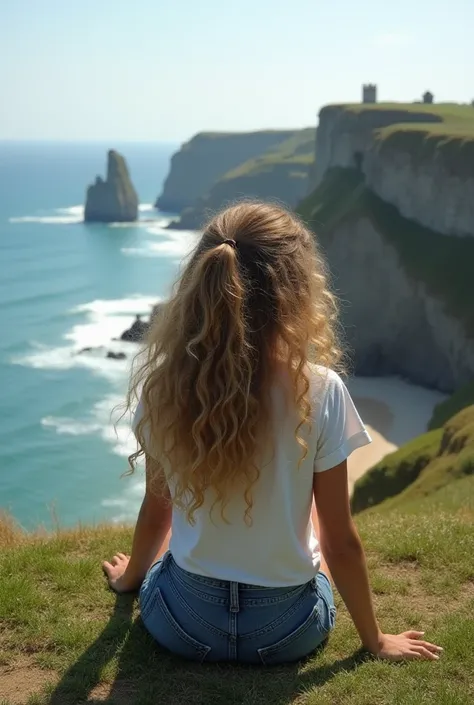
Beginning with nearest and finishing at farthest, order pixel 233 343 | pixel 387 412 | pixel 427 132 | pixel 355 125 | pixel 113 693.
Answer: pixel 233 343
pixel 113 693
pixel 387 412
pixel 427 132
pixel 355 125

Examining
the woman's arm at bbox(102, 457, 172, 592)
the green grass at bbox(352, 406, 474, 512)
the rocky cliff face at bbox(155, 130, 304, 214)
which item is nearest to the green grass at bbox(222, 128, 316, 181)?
the rocky cliff face at bbox(155, 130, 304, 214)

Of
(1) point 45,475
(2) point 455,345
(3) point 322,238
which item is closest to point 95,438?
(1) point 45,475

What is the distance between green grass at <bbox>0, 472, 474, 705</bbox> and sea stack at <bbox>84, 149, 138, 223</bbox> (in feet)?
424

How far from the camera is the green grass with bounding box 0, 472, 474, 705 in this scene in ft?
13.6

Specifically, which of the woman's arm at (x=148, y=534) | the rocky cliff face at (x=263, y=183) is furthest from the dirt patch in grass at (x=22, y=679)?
the rocky cliff face at (x=263, y=183)

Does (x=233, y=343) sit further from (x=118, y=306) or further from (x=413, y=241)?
(x=118, y=306)

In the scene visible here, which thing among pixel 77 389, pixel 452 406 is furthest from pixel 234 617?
pixel 77 389

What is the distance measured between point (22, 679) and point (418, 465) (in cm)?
2300

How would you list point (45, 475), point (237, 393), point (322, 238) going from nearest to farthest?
point (237, 393), point (45, 475), point (322, 238)

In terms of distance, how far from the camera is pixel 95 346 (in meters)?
60.7

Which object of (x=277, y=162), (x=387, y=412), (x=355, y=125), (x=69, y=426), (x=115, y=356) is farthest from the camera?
(x=277, y=162)

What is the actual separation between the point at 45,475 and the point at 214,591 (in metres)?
34.9

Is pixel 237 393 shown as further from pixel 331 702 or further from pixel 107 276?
pixel 107 276

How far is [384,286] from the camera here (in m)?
51.7
